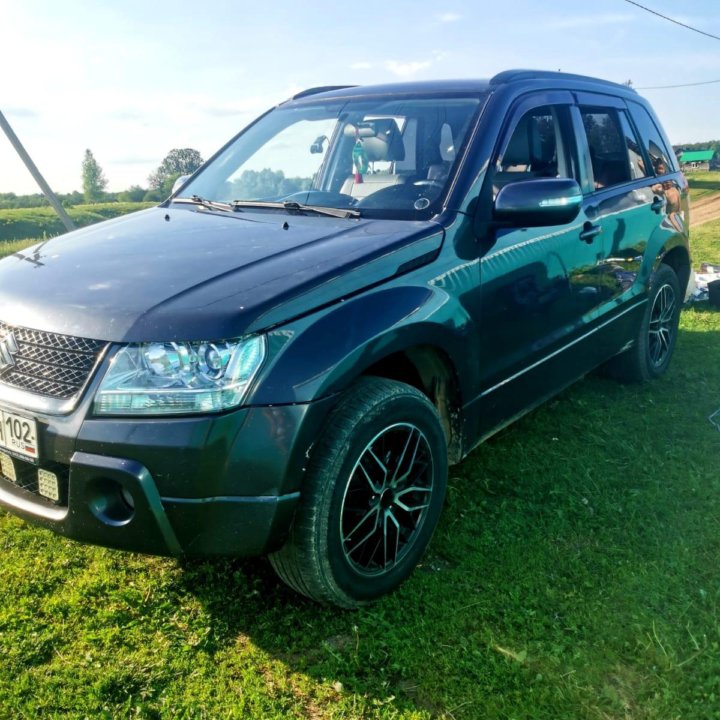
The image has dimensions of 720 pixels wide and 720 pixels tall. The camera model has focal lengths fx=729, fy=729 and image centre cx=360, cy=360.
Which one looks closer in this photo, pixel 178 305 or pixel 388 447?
pixel 178 305

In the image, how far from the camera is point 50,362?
224cm

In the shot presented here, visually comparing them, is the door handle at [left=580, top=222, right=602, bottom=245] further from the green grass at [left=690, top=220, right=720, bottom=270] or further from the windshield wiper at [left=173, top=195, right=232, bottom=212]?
the green grass at [left=690, top=220, right=720, bottom=270]

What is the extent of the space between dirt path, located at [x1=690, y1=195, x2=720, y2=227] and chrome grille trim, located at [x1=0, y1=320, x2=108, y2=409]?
18.0 metres

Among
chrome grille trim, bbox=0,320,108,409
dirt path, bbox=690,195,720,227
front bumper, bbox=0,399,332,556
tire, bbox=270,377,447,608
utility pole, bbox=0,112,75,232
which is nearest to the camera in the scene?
Result: front bumper, bbox=0,399,332,556

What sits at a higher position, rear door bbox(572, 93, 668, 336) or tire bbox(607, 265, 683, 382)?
rear door bbox(572, 93, 668, 336)

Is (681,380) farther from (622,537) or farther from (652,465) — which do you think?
(622,537)

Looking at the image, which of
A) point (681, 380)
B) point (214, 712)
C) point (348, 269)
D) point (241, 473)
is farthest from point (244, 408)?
point (681, 380)

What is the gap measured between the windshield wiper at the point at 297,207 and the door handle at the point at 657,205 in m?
2.46

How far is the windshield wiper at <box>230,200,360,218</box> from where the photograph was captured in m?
3.01

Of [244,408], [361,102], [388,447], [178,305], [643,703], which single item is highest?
[361,102]

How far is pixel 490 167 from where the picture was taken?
9.97 ft

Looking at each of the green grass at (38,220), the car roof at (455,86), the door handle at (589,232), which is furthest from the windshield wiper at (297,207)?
the green grass at (38,220)

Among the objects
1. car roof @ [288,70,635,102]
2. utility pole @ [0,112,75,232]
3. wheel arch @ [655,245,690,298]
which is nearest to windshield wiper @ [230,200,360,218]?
car roof @ [288,70,635,102]

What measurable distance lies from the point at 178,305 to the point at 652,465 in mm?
2693
